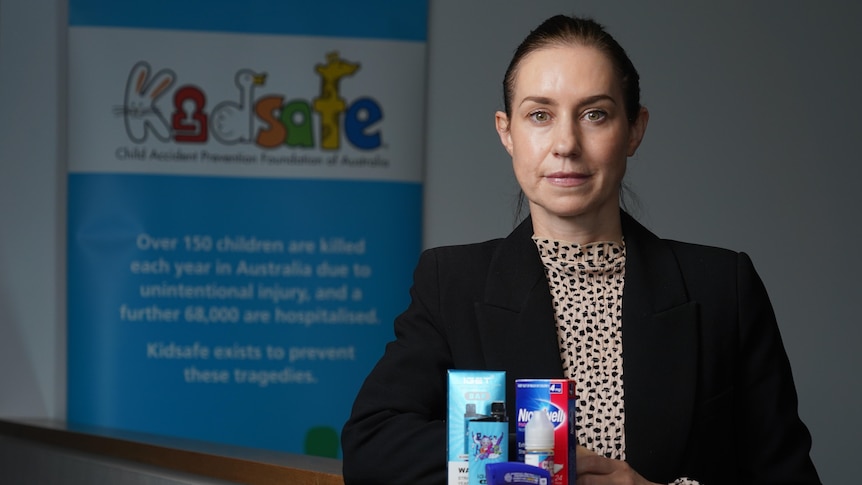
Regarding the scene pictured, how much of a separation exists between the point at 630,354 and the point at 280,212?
3.06 metres

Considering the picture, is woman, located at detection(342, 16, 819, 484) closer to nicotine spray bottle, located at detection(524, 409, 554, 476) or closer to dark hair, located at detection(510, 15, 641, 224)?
dark hair, located at detection(510, 15, 641, 224)

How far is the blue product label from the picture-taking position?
1210 millimetres

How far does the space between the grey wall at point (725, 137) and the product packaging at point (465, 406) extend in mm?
3342

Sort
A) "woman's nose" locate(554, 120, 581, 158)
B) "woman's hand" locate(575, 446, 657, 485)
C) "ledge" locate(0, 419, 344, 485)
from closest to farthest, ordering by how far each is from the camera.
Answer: "woman's hand" locate(575, 446, 657, 485), "woman's nose" locate(554, 120, 581, 158), "ledge" locate(0, 419, 344, 485)

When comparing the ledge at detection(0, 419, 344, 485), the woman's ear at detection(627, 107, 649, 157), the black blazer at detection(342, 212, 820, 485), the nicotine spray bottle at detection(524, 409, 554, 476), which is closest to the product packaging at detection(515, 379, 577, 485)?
the nicotine spray bottle at detection(524, 409, 554, 476)

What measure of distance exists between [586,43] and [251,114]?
3.08m

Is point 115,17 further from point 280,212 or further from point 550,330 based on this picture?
point 550,330

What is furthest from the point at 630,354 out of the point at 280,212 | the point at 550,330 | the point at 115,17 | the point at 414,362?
the point at 115,17

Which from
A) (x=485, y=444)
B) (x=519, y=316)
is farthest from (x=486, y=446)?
(x=519, y=316)

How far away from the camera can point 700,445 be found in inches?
58.5

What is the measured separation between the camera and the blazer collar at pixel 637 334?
4.81 ft

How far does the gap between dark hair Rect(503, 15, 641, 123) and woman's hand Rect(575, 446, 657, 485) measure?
46 cm

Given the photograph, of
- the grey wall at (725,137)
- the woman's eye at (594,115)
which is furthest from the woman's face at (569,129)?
the grey wall at (725,137)

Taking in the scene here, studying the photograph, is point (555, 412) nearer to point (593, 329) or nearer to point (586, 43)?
point (593, 329)
